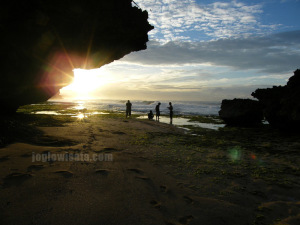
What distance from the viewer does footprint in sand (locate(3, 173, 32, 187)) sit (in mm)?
3665

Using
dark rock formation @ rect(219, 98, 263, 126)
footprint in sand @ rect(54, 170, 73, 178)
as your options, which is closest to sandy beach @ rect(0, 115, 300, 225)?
footprint in sand @ rect(54, 170, 73, 178)

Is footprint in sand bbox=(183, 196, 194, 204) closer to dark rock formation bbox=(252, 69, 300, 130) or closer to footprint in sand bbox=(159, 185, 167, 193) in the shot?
footprint in sand bbox=(159, 185, 167, 193)

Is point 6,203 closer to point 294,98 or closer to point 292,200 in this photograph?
point 292,200

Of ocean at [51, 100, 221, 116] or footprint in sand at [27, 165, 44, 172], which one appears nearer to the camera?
footprint in sand at [27, 165, 44, 172]

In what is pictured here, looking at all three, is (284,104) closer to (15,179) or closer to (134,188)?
(134,188)

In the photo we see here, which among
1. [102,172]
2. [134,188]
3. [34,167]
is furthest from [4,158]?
[134,188]

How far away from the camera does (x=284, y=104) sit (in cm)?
1496

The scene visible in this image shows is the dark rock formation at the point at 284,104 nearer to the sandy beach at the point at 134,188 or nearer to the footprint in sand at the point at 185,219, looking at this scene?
the sandy beach at the point at 134,188

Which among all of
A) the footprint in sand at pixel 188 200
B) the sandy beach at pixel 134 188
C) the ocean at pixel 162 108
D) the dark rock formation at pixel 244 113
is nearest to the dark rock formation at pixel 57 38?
the sandy beach at pixel 134 188

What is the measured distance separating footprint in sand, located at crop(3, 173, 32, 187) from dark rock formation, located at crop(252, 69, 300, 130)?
17.0m

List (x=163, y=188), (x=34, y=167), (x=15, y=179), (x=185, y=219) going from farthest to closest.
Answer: (x=34, y=167), (x=163, y=188), (x=15, y=179), (x=185, y=219)

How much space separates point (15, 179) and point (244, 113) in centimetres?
2221

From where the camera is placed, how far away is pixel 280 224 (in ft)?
10.8

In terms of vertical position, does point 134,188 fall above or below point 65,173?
below
